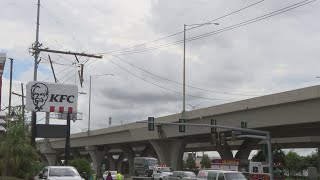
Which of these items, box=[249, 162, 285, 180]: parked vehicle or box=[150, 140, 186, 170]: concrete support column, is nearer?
box=[249, 162, 285, 180]: parked vehicle

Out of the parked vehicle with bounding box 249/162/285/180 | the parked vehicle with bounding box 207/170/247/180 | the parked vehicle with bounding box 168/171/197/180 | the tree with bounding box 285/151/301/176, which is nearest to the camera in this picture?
the parked vehicle with bounding box 207/170/247/180

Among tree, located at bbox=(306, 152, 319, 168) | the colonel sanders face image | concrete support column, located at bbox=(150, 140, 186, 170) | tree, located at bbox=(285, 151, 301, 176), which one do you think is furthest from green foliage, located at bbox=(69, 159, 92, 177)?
tree, located at bbox=(306, 152, 319, 168)

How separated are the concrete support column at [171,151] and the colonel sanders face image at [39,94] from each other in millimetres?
31337

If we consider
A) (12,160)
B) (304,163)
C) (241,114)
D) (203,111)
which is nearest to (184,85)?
(203,111)

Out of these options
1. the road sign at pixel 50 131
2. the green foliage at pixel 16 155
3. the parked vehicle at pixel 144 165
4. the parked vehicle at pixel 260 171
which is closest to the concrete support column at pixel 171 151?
the parked vehicle at pixel 144 165

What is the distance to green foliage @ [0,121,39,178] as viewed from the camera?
1133 inches

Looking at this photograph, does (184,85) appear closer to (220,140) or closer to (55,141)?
(220,140)

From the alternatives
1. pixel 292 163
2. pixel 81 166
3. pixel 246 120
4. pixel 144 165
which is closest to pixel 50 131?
pixel 81 166

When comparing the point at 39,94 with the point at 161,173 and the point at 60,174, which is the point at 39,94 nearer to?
the point at 161,173

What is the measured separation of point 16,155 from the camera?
29.3 m

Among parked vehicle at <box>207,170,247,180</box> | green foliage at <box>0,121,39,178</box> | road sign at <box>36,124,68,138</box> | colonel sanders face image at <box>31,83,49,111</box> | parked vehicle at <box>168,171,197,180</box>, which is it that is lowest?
parked vehicle at <box>168,171,197,180</box>

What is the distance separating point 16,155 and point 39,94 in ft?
47.2

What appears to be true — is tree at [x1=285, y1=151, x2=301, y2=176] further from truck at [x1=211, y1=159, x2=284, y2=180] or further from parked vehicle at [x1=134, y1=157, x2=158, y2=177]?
truck at [x1=211, y1=159, x2=284, y2=180]

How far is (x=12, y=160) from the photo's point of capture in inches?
1132
